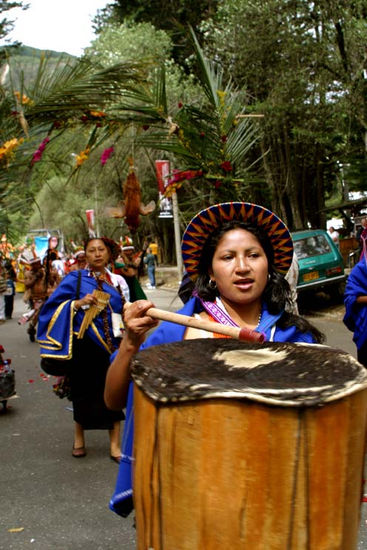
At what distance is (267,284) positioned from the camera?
256 cm

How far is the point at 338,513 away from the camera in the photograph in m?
1.59

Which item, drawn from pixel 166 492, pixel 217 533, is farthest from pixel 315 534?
pixel 166 492

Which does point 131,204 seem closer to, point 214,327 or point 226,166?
point 226,166

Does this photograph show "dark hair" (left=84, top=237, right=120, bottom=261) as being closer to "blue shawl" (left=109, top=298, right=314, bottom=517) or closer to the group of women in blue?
the group of women in blue

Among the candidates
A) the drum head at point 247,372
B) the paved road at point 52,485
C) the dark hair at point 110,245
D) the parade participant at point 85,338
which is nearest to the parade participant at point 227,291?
the drum head at point 247,372

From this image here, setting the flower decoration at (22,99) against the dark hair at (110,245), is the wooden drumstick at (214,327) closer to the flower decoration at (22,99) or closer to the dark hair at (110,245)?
the flower decoration at (22,99)

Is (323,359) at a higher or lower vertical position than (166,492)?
higher

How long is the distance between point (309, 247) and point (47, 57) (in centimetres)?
1012

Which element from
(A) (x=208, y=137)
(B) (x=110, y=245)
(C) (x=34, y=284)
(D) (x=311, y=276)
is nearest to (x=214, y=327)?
(A) (x=208, y=137)

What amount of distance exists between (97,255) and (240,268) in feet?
11.2

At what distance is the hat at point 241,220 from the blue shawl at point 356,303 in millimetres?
2868

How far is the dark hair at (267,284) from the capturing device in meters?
2.41

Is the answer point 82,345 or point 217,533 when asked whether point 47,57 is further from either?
point 217,533

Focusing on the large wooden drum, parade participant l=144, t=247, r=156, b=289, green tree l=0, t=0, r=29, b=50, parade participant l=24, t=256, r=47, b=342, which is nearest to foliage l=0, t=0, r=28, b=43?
green tree l=0, t=0, r=29, b=50
